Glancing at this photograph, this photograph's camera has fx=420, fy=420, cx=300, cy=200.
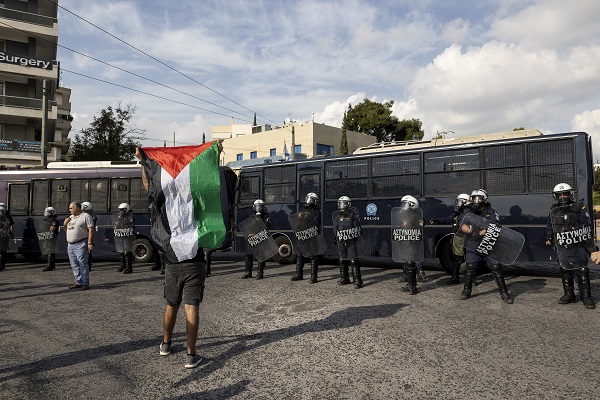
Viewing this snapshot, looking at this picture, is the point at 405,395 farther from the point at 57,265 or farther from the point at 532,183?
the point at 57,265

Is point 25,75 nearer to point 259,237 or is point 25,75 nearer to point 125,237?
point 125,237

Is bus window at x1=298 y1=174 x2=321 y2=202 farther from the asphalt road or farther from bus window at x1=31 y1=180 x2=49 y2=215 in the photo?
bus window at x1=31 y1=180 x2=49 y2=215

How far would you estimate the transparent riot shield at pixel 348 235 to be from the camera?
26.6 feet

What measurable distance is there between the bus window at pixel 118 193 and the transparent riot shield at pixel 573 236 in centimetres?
1093

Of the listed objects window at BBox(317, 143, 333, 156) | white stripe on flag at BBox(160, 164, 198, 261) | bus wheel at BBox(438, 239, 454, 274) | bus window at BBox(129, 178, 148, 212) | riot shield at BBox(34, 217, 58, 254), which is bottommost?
bus wheel at BBox(438, 239, 454, 274)

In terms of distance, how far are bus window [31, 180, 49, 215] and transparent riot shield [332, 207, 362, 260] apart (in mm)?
9679

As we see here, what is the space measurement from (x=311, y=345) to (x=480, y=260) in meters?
3.62

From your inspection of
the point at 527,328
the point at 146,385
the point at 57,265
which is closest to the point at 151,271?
the point at 57,265

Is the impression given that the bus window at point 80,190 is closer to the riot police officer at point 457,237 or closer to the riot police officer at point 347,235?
the riot police officer at point 347,235

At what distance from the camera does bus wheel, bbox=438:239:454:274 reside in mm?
9133

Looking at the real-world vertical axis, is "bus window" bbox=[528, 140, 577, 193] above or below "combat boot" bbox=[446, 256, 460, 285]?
above

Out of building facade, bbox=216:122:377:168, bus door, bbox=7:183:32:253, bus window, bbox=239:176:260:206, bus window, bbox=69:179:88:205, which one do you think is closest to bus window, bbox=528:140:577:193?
bus window, bbox=239:176:260:206

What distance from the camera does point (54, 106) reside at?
29.3 meters

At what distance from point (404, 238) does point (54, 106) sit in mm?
29912
